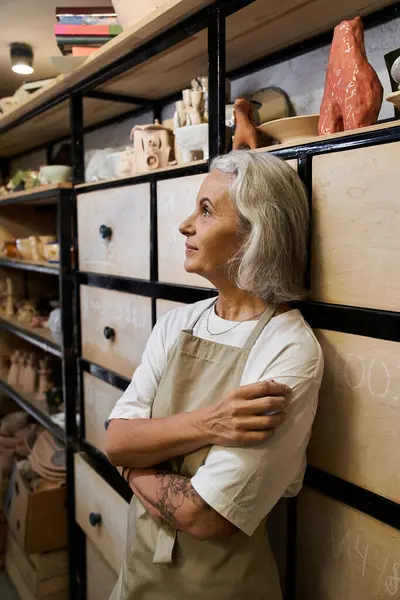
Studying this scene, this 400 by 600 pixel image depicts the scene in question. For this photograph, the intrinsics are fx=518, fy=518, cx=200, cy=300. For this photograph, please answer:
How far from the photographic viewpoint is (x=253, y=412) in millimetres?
851

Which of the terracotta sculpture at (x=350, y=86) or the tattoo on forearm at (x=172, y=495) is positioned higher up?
the terracotta sculpture at (x=350, y=86)

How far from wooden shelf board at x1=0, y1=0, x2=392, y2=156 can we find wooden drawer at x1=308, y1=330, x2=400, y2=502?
73 cm

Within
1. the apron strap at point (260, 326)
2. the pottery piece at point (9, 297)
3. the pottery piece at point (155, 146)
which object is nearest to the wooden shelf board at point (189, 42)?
the pottery piece at point (155, 146)

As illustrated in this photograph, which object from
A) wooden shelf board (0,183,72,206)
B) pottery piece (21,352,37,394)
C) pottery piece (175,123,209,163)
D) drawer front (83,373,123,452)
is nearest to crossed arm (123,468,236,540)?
drawer front (83,373,123,452)

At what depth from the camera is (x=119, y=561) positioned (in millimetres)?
1633

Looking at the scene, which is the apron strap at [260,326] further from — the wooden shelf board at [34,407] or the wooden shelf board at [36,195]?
the wooden shelf board at [34,407]

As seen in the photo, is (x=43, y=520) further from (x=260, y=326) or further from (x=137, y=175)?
(x=260, y=326)

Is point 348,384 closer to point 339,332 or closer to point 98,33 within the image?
point 339,332

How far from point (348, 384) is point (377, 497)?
0.67 feet

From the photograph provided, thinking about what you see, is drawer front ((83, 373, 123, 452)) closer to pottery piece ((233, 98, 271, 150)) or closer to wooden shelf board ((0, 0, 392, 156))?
pottery piece ((233, 98, 271, 150))

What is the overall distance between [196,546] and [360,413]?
40 centimetres

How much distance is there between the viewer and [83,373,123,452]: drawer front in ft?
5.75

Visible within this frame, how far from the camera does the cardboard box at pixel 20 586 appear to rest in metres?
2.19

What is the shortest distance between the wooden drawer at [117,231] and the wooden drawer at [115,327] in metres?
0.09
